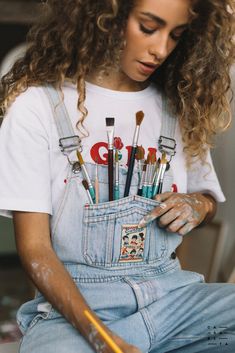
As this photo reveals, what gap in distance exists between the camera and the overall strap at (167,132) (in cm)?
126

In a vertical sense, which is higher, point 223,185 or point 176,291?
point 223,185

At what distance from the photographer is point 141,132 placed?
4.12 feet

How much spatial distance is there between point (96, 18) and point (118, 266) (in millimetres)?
480

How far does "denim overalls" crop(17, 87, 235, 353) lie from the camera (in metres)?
1.10

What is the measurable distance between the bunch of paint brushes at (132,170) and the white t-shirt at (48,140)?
0.11 ft

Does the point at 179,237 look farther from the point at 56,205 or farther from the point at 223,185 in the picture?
the point at 223,185

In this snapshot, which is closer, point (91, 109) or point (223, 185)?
point (91, 109)

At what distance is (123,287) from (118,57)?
455mm

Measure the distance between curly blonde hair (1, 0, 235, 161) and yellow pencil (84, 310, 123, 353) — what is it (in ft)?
1.28

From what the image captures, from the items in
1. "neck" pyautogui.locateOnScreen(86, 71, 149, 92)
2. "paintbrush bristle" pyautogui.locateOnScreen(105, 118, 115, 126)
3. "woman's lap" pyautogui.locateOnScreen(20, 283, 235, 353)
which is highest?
"neck" pyautogui.locateOnScreen(86, 71, 149, 92)

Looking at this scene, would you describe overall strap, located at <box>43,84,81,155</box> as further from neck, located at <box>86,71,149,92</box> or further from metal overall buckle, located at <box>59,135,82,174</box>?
neck, located at <box>86,71,149,92</box>

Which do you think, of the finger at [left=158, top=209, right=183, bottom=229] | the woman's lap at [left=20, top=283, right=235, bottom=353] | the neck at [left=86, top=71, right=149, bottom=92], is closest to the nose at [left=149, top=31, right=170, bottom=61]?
the neck at [left=86, top=71, right=149, bottom=92]

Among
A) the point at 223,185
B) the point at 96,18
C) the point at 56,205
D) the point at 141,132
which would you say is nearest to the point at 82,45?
the point at 96,18

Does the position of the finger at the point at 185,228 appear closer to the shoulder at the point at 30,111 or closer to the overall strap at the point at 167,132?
the overall strap at the point at 167,132
